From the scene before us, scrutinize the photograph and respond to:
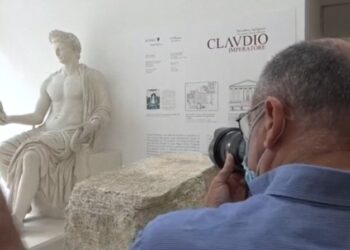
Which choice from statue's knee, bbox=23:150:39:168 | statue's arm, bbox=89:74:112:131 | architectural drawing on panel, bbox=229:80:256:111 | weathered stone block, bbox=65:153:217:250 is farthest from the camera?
statue's arm, bbox=89:74:112:131

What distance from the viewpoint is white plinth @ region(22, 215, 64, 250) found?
329 cm

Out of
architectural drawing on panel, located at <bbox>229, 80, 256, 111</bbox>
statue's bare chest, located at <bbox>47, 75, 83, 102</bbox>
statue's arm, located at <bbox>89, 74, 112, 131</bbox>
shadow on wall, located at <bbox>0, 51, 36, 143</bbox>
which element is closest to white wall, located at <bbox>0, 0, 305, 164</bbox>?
shadow on wall, located at <bbox>0, 51, 36, 143</bbox>

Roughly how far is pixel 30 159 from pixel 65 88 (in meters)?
0.78

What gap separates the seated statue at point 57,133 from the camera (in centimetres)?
361

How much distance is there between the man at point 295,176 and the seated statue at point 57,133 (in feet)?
9.74

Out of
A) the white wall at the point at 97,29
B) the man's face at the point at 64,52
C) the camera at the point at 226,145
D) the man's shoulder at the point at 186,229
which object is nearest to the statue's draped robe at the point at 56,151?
the man's face at the point at 64,52

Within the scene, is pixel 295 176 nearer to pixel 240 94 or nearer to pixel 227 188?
pixel 227 188

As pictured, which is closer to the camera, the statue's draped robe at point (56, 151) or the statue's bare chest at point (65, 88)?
the statue's draped robe at point (56, 151)

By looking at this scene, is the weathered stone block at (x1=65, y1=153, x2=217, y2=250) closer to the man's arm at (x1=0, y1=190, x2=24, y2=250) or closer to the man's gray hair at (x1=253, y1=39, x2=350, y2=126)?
the man's gray hair at (x1=253, y1=39, x2=350, y2=126)

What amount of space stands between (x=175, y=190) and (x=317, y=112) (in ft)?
4.19

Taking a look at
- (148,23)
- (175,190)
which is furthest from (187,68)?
(175,190)

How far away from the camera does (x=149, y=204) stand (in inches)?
71.3

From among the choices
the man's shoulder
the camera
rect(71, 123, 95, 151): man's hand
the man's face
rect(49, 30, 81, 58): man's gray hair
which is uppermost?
rect(49, 30, 81, 58): man's gray hair

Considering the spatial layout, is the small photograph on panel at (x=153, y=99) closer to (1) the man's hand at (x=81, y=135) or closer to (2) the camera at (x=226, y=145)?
(1) the man's hand at (x=81, y=135)
